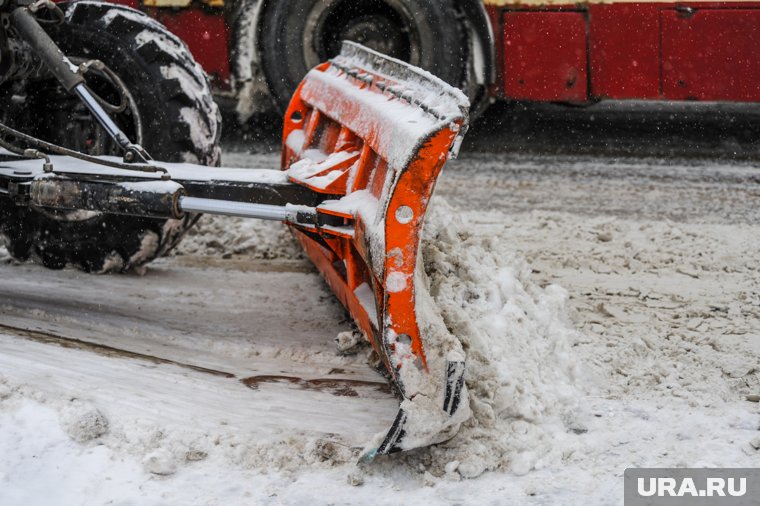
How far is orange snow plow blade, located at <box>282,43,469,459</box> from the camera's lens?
257cm

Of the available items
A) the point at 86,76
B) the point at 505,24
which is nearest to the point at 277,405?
the point at 86,76

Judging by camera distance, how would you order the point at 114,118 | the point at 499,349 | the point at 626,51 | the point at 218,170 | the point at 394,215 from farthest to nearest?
the point at 626,51 → the point at 114,118 → the point at 218,170 → the point at 499,349 → the point at 394,215

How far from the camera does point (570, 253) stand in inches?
169

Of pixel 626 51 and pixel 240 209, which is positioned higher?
pixel 626 51

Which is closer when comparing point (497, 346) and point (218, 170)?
point (497, 346)

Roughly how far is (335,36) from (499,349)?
377 centimetres

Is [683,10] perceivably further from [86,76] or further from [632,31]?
[86,76]

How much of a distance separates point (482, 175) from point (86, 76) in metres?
2.55

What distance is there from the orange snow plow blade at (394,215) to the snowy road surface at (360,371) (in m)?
0.17

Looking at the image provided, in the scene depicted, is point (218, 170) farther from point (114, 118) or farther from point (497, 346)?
point (497, 346)

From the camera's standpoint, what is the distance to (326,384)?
124 inches

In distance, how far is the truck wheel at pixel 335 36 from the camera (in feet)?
19.8

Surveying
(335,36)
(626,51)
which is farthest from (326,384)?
(335,36)

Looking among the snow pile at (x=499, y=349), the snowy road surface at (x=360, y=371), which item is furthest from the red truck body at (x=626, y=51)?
the snow pile at (x=499, y=349)
